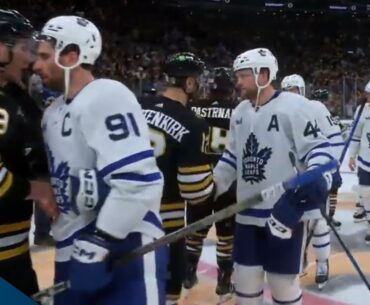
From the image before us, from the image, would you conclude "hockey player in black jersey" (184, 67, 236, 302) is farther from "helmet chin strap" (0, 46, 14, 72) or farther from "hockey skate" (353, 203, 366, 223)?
"hockey skate" (353, 203, 366, 223)

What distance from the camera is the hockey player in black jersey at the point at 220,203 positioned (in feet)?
13.7

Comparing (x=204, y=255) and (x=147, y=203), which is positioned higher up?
(x=147, y=203)

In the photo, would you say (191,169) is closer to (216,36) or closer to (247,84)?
(247,84)

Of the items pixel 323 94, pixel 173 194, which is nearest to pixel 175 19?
pixel 323 94

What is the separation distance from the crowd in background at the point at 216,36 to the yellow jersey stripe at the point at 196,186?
39.1ft

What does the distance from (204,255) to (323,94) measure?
2163 millimetres

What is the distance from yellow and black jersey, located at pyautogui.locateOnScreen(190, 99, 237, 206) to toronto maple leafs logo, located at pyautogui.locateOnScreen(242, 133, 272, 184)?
3.42 feet

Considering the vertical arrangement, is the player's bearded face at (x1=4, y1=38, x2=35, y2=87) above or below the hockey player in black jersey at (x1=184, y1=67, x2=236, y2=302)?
above

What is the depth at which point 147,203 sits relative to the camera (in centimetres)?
190

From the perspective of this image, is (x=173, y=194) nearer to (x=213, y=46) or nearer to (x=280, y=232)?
(x=280, y=232)

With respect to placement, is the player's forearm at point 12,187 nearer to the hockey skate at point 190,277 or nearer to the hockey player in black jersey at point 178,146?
the hockey player in black jersey at point 178,146

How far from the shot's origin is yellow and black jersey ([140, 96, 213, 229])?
2.88m

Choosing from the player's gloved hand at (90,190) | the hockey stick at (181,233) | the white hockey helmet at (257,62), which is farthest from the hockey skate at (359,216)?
the player's gloved hand at (90,190)

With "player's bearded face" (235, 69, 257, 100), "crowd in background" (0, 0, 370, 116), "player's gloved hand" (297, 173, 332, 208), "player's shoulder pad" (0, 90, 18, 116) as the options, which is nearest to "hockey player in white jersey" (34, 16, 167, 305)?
"player's shoulder pad" (0, 90, 18, 116)
